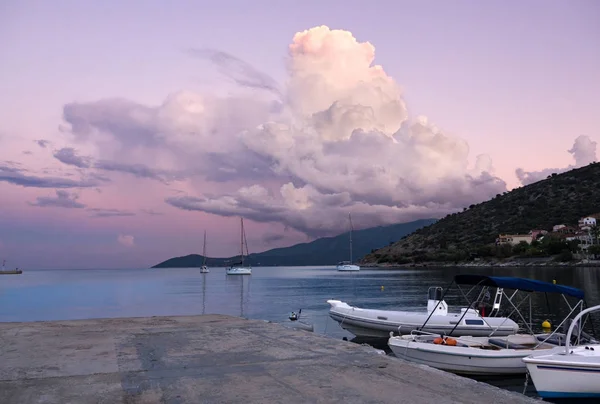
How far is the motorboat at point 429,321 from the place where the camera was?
23.1m

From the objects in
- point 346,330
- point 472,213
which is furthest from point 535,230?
point 346,330

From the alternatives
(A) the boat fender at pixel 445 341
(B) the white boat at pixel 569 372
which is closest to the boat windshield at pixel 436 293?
(A) the boat fender at pixel 445 341

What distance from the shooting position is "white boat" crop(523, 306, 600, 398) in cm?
1298

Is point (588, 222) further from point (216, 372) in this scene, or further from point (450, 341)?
point (216, 372)

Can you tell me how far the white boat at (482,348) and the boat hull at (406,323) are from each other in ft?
8.40

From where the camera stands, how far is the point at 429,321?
79.4 ft

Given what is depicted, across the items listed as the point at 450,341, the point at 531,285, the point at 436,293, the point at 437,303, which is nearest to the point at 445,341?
the point at 450,341

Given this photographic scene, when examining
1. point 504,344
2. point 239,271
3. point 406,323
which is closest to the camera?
point 504,344

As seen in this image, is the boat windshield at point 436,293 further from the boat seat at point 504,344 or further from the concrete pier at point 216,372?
the concrete pier at point 216,372

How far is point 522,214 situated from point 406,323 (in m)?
161

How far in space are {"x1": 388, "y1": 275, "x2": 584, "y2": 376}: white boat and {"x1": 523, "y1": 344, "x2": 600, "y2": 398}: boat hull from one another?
276 centimetres

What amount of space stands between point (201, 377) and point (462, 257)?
508 ft

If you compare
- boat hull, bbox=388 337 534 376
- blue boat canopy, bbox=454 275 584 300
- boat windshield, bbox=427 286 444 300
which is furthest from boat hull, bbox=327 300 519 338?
boat hull, bbox=388 337 534 376

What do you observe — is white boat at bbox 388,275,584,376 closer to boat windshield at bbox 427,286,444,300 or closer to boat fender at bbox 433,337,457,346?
boat fender at bbox 433,337,457,346
